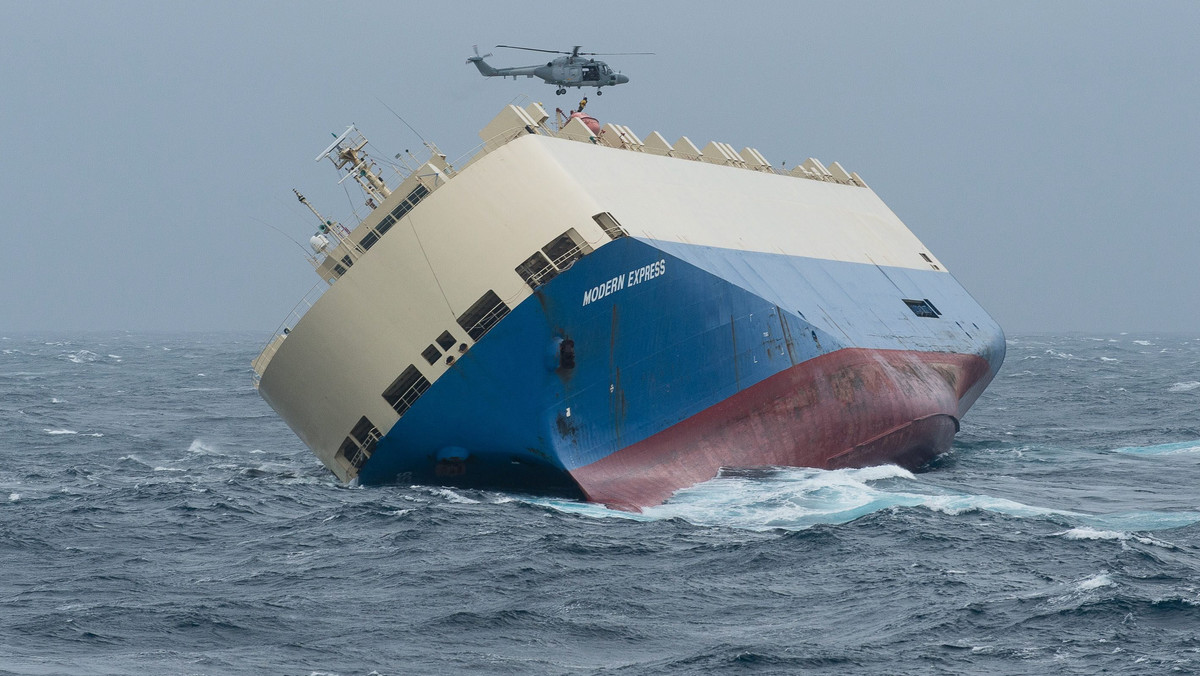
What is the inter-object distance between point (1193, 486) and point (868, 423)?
21.4ft

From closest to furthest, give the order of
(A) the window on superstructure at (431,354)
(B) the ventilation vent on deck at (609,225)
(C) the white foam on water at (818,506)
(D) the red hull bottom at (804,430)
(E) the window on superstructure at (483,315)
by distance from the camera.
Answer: (C) the white foam on water at (818,506)
(E) the window on superstructure at (483,315)
(A) the window on superstructure at (431,354)
(B) the ventilation vent on deck at (609,225)
(D) the red hull bottom at (804,430)

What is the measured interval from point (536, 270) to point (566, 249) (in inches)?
27.6

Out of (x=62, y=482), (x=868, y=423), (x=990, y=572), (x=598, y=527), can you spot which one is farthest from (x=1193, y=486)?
(x=62, y=482)

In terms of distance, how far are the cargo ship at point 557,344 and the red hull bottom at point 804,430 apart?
48 millimetres

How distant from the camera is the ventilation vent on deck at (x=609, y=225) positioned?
24.3m

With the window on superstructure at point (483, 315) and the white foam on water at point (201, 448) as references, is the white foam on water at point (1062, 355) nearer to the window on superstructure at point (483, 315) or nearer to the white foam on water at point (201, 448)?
the white foam on water at point (201, 448)

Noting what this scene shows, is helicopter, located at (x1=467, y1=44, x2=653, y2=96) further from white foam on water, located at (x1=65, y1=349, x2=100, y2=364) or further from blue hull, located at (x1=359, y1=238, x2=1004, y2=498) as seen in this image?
white foam on water, located at (x1=65, y1=349, x2=100, y2=364)

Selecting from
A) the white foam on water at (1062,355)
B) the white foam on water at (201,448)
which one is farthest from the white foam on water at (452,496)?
the white foam on water at (1062,355)

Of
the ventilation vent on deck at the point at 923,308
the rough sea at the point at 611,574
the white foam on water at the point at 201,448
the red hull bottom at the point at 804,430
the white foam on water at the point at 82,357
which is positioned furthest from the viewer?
the white foam on water at the point at 82,357

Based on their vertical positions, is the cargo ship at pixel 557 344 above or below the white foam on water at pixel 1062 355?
above

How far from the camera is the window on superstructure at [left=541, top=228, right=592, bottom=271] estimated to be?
2370cm

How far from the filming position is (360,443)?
24.8m

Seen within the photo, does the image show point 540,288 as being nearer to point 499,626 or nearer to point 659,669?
point 499,626

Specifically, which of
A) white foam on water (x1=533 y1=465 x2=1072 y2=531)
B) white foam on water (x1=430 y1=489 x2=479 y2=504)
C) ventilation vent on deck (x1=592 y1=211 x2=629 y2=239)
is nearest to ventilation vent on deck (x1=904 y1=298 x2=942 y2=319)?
white foam on water (x1=533 y1=465 x2=1072 y2=531)
